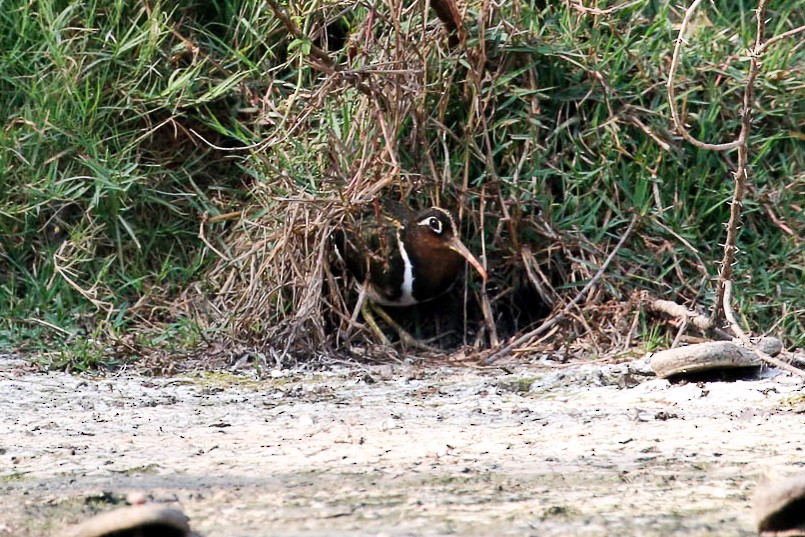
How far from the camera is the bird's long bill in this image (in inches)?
205

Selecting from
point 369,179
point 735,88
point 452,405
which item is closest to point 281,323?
point 369,179

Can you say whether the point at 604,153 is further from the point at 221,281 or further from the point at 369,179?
the point at 221,281

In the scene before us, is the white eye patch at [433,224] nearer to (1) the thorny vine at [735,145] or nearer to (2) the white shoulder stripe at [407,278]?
(2) the white shoulder stripe at [407,278]

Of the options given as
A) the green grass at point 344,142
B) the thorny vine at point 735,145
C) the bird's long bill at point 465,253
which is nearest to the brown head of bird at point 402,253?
the bird's long bill at point 465,253

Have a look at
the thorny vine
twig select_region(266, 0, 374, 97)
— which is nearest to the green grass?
twig select_region(266, 0, 374, 97)

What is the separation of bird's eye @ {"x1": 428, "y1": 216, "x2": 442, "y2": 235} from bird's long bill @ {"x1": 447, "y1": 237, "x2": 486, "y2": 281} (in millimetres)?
72

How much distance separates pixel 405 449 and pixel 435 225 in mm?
2050

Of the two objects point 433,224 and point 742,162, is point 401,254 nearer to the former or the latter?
point 433,224

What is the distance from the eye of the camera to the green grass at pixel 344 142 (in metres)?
5.33

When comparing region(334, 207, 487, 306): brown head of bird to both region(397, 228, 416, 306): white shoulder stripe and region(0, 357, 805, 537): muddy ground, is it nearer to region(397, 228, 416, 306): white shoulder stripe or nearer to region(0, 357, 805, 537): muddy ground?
region(397, 228, 416, 306): white shoulder stripe

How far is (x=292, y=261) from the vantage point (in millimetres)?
5273

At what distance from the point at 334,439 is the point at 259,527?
0.96 meters

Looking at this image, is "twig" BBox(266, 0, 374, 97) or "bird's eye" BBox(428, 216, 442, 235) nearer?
"twig" BBox(266, 0, 374, 97)

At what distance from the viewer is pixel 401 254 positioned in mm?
5383
